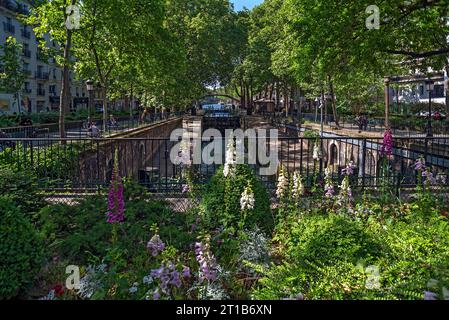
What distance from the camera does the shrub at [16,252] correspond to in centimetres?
416

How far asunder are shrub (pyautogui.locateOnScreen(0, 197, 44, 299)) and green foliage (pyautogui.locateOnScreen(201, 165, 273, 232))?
2658mm

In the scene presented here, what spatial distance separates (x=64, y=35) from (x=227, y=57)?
50.9 meters

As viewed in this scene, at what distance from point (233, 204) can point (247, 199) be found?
0.50m

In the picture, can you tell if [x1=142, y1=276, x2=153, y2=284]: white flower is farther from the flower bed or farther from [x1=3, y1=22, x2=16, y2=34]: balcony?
[x1=3, y1=22, x2=16, y2=34]: balcony

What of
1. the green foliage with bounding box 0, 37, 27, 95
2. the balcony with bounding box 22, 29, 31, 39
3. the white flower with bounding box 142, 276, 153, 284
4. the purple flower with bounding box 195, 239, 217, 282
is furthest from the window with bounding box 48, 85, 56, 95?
the purple flower with bounding box 195, 239, 217, 282

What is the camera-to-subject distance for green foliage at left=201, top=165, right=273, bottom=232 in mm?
6109

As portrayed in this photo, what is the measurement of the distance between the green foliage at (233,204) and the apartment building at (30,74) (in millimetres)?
46280

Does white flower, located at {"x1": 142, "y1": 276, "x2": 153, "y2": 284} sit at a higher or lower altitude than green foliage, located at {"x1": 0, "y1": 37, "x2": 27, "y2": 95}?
lower

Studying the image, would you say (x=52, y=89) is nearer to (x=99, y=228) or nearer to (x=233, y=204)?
(x=99, y=228)

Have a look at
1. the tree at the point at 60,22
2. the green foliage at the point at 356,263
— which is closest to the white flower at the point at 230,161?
the green foliage at the point at 356,263

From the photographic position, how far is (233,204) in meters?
6.19

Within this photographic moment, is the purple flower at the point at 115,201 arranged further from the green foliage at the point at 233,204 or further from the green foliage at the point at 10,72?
the green foliage at the point at 10,72

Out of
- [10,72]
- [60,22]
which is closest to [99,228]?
[60,22]
